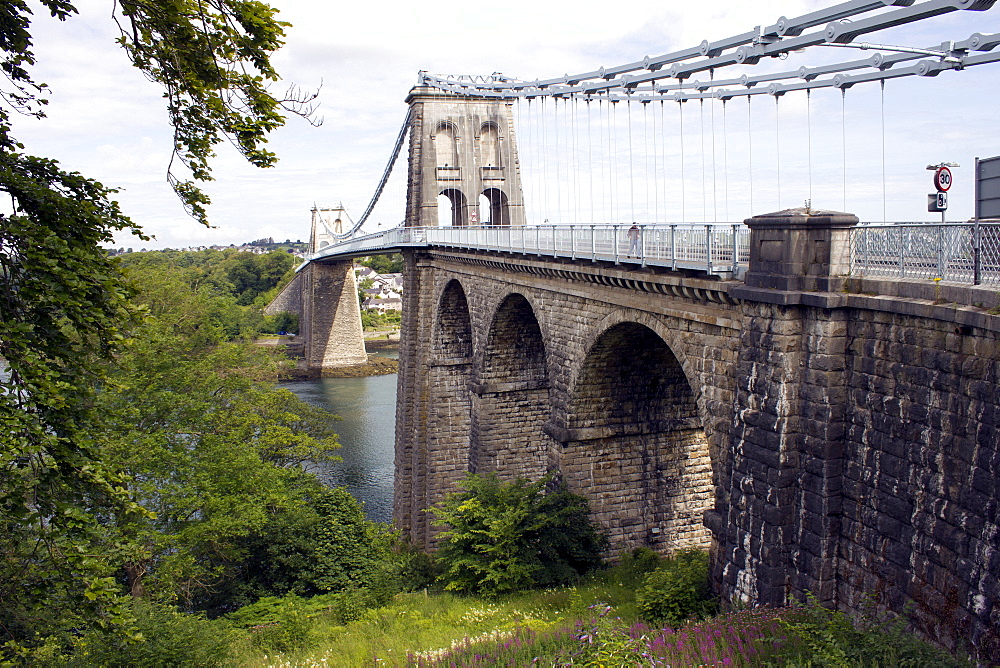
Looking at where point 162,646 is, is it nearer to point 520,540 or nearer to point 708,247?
point 520,540

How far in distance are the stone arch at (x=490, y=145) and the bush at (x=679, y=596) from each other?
2103 centimetres

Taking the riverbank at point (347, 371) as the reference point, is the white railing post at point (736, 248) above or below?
above

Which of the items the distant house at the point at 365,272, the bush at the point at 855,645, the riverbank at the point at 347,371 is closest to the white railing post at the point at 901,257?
the bush at the point at 855,645

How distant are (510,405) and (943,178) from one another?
1533cm

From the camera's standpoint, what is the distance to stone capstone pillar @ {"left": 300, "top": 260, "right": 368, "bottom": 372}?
194 ft

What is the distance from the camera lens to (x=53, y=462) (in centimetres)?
568

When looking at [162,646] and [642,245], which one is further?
[642,245]

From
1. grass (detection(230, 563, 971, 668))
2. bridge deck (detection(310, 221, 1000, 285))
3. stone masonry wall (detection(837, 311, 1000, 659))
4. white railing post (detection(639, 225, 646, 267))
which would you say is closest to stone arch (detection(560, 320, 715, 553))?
grass (detection(230, 563, 971, 668))

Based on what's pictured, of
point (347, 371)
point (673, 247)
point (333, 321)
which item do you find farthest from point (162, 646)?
point (333, 321)

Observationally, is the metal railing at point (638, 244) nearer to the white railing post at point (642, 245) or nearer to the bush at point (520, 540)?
the white railing post at point (642, 245)

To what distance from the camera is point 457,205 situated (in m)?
31.0

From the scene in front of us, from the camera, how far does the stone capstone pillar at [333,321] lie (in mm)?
59000

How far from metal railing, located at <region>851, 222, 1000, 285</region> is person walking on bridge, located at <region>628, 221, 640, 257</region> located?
4.01m

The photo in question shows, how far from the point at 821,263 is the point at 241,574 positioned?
51.3 feet
